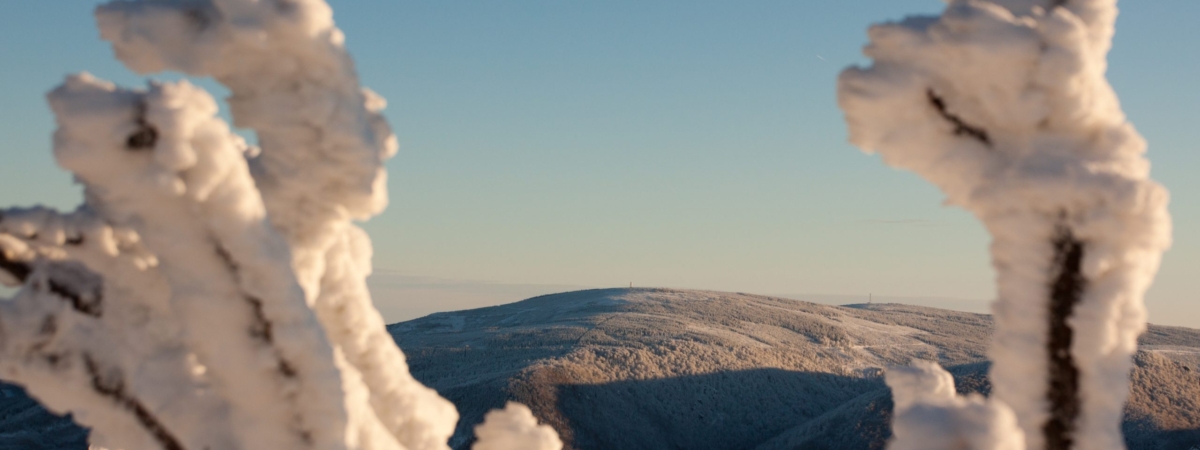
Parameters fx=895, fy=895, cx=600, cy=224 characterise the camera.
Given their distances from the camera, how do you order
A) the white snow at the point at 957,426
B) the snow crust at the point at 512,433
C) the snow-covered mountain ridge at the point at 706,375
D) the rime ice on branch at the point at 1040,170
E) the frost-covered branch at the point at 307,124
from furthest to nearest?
the snow-covered mountain ridge at the point at 706,375
the snow crust at the point at 512,433
the frost-covered branch at the point at 307,124
the rime ice on branch at the point at 1040,170
the white snow at the point at 957,426

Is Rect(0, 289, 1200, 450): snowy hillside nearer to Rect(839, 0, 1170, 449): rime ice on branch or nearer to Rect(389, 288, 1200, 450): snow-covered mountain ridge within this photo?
Rect(389, 288, 1200, 450): snow-covered mountain ridge

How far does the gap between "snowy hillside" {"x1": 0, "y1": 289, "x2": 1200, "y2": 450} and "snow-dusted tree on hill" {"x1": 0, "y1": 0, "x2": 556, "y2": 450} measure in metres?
14.4

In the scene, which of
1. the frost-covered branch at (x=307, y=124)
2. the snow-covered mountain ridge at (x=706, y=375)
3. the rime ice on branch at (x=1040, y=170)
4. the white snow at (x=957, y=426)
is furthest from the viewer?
the snow-covered mountain ridge at (x=706, y=375)

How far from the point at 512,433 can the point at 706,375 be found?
18779 mm

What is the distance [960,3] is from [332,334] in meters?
2.37

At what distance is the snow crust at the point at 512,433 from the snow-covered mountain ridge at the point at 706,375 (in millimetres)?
13664

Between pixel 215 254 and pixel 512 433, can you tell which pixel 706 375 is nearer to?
pixel 512 433

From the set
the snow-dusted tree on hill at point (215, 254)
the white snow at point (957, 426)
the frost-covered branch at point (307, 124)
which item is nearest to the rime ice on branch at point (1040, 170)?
the white snow at point (957, 426)

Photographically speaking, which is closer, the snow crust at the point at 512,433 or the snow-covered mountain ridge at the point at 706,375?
the snow crust at the point at 512,433

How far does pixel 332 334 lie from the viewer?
327 cm

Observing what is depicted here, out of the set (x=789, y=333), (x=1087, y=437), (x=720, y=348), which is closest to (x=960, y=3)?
(x=1087, y=437)

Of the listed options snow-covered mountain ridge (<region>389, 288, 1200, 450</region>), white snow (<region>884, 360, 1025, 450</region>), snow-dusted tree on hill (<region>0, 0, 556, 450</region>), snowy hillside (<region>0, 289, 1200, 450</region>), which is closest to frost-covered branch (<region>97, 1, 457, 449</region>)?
snow-dusted tree on hill (<region>0, 0, 556, 450</region>)

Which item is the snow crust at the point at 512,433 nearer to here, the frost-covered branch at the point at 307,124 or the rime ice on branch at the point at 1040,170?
the frost-covered branch at the point at 307,124

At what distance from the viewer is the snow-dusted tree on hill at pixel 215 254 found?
8.31 ft
